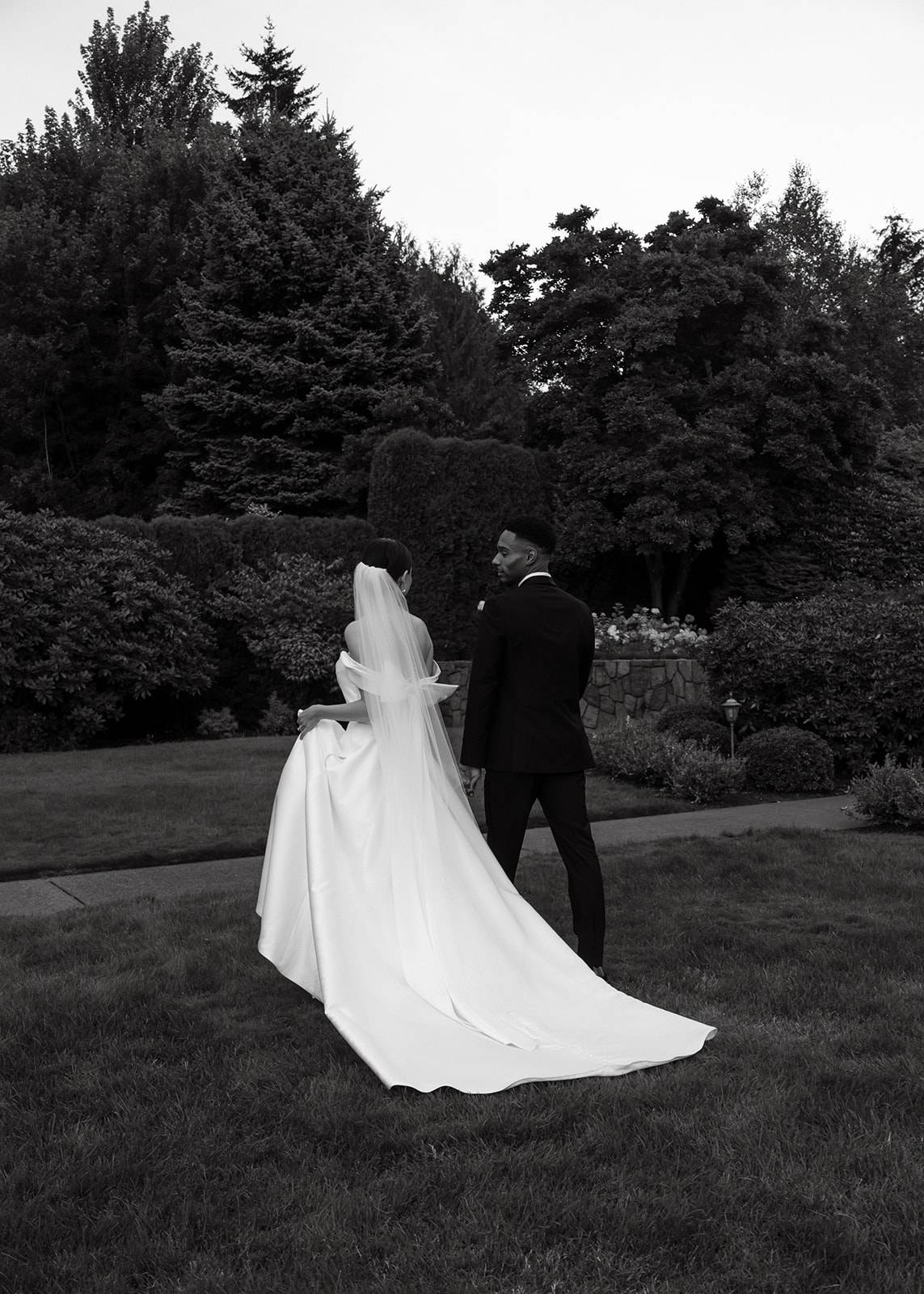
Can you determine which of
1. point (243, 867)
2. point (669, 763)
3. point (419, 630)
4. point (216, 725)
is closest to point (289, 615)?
point (216, 725)

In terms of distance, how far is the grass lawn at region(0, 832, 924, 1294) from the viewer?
96.7 inches

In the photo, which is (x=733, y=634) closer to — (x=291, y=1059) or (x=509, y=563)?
(x=509, y=563)

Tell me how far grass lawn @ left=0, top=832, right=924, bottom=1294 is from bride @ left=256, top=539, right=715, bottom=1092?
0.16 metres

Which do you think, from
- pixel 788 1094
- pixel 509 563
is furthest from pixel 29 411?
pixel 788 1094

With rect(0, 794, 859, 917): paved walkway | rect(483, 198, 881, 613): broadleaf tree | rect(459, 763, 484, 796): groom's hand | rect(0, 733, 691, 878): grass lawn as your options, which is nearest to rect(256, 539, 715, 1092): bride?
rect(459, 763, 484, 796): groom's hand

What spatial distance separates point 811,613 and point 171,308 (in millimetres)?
18890

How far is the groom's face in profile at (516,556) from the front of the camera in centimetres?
490

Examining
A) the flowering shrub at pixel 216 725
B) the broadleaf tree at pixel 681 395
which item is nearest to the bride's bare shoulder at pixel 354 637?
the flowering shrub at pixel 216 725

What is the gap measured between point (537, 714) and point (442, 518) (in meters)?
12.4

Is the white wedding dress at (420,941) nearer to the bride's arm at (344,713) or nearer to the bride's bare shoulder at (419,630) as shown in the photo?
the bride's arm at (344,713)

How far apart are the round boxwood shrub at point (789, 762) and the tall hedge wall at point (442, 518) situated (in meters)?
6.97

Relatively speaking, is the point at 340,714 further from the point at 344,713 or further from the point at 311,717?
the point at 311,717

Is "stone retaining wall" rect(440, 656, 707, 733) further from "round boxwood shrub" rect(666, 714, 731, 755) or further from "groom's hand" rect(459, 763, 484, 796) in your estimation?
"groom's hand" rect(459, 763, 484, 796)

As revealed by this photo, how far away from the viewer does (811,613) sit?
38.2ft
